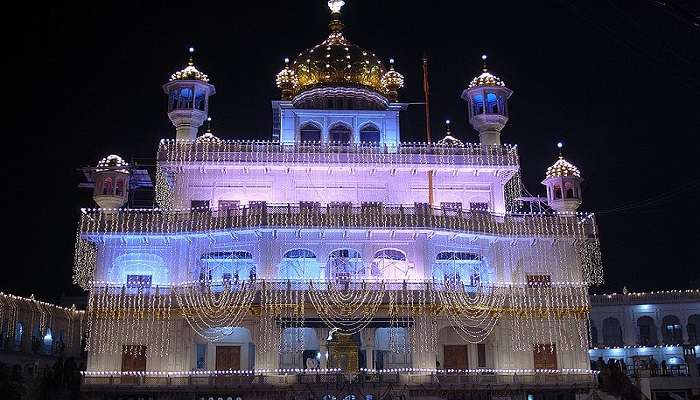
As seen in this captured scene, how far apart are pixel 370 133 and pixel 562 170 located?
11.6m

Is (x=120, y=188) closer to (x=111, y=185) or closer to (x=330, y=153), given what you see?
(x=111, y=185)

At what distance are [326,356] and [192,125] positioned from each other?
52.7 ft

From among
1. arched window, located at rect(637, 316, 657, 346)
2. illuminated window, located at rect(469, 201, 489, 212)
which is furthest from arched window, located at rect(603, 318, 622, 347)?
illuminated window, located at rect(469, 201, 489, 212)

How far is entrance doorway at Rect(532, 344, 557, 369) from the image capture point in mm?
39438

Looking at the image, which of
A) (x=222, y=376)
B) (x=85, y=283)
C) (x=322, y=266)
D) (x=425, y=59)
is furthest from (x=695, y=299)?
(x=85, y=283)

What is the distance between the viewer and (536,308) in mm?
38750

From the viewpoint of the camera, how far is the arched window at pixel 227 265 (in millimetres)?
40125

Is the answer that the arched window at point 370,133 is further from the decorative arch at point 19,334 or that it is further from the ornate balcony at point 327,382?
the decorative arch at point 19,334

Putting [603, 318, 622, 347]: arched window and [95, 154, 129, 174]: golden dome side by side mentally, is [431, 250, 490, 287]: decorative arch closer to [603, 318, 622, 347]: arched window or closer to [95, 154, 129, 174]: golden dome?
Answer: [95, 154, 129, 174]: golden dome

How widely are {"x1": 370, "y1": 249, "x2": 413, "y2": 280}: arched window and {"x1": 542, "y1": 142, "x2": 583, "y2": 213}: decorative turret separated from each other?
1034 cm

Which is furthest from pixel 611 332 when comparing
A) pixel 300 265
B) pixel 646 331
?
pixel 300 265

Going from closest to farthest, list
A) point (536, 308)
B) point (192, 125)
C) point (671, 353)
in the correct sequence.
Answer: point (536, 308) → point (192, 125) → point (671, 353)

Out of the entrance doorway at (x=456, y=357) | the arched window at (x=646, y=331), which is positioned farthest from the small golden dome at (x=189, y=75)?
the arched window at (x=646, y=331)

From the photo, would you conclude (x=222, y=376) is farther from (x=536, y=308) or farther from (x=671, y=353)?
(x=671, y=353)
